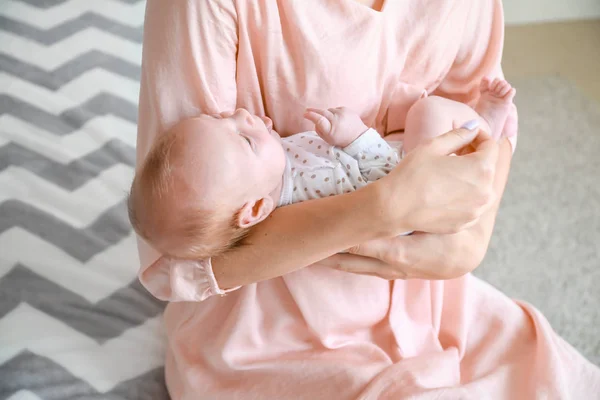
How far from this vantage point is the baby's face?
83 centimetres

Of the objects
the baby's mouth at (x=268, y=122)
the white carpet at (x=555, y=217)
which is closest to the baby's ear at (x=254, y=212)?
the baby's mouth at (x=268, y=122)

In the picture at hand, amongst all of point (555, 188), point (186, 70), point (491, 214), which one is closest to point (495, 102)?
point (491, 214)

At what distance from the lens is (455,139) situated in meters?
0.88

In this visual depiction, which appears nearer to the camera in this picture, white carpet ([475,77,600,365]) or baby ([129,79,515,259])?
baby ([129,79,515,259])

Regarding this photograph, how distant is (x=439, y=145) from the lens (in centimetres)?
86

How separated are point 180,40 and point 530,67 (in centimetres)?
Answer: 202

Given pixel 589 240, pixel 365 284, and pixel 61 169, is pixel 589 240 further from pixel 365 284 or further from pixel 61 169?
pixel 61 169

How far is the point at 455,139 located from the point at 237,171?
1.07ft

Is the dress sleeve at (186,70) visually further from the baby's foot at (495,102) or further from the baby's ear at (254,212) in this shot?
the baby's foot at (495,102)

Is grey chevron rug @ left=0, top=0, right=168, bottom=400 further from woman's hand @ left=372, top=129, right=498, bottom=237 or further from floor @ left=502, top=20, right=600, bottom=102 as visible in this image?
floor @ left=502, top=20, right=600, bottom=102

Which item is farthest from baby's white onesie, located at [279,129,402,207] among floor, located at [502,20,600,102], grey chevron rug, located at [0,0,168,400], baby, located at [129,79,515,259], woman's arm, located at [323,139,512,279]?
floor, located at [502,20,600,102]

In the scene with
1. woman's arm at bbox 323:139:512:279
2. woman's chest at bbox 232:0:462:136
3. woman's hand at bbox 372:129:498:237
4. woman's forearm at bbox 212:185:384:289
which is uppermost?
woman's chest at bbox 232:0:462:136

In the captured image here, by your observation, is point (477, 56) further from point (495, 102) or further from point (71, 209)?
point (71, 209)

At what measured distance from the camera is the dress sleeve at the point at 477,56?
1.05m
